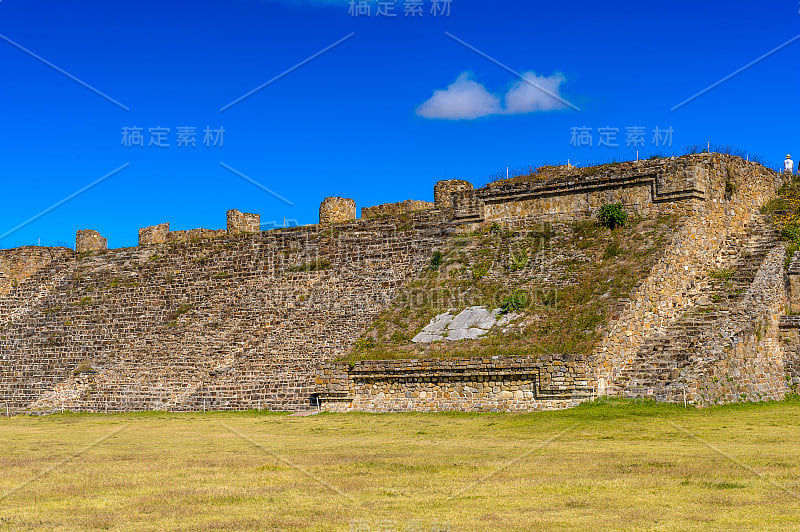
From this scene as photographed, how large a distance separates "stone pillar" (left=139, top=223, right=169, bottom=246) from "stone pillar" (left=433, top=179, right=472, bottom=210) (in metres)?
11.0

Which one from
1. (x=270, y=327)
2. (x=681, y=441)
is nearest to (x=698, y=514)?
(x=681, y=441)

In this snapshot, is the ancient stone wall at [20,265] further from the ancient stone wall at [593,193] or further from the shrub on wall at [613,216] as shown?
the shrub on wall at [613,216]

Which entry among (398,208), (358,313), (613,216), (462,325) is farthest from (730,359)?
(398,208)

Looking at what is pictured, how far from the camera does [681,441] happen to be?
46.2ft

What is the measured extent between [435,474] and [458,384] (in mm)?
8832

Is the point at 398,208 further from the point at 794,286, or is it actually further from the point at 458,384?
the point at 794,286

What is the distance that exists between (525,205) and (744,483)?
53.6ft

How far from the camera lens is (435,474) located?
11.5 m

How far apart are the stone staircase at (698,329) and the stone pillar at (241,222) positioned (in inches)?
656

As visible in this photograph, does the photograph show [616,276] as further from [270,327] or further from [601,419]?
[270,327]

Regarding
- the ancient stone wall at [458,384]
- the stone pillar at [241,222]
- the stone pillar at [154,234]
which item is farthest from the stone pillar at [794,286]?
the stone pillar at [154,234]

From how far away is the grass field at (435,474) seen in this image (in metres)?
8.79

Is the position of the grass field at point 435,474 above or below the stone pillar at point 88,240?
below

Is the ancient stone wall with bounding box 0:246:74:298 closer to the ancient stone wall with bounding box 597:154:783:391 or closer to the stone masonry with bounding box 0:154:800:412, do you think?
the stone masonry with bounding box 0:154:800:412
